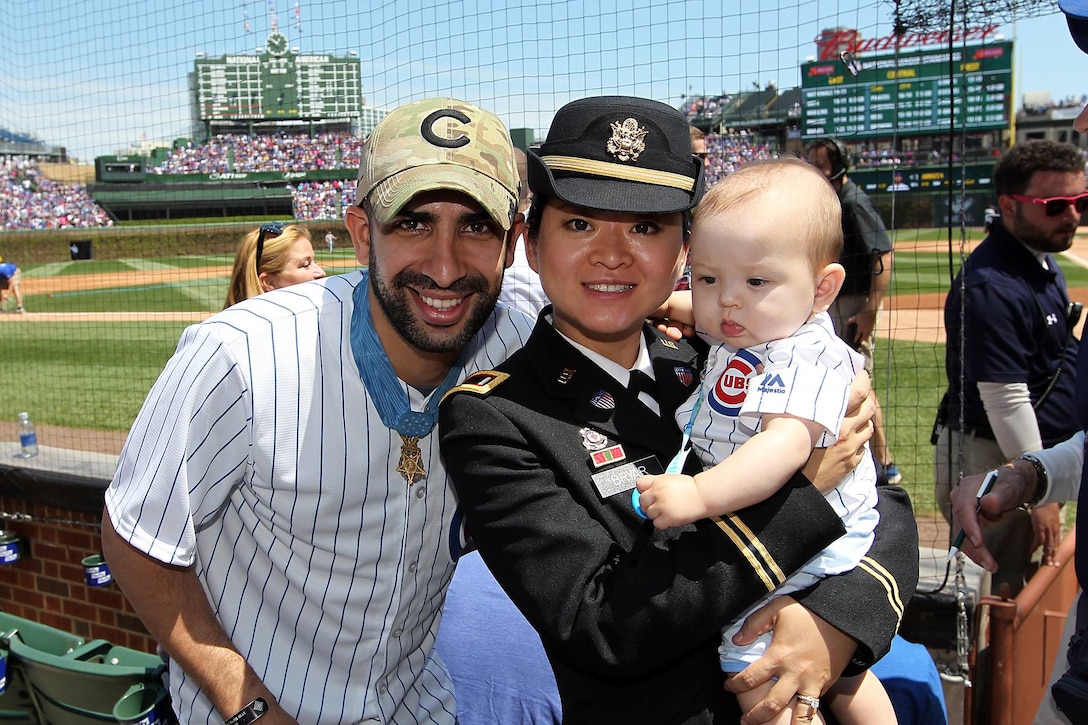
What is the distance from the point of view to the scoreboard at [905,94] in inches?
189

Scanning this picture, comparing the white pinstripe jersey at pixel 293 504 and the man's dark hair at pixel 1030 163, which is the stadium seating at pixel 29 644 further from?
the man's dark hair at pixel 1030 163

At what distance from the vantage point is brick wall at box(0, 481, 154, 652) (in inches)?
172

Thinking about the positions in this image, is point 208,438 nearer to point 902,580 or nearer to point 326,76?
point 902,580

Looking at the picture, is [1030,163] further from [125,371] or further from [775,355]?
[125,371]

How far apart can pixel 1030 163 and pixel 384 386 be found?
353 cm

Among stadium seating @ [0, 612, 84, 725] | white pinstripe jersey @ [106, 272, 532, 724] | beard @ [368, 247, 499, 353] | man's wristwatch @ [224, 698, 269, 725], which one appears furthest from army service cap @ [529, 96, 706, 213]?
stadium seating @ [0, 612, 84, 725]

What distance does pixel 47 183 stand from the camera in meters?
36.0

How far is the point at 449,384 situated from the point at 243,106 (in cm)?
1282

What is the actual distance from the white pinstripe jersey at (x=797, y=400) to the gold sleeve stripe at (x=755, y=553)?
16cm

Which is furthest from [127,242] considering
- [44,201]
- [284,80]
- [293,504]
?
[293,504]

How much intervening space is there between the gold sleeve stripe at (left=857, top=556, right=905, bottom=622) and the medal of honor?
0.92m

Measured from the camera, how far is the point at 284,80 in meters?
13.3

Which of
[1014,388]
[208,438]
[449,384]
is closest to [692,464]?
[449,384]

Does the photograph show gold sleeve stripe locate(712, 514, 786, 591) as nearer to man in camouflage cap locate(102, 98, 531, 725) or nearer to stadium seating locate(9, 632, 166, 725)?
man in camouflage cap locate(102, 98, 531, 725)
